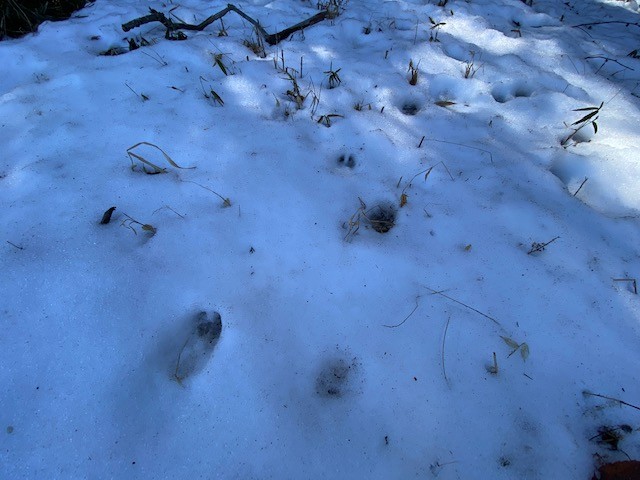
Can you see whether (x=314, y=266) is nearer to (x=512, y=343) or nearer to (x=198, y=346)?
(x=198, y=346)

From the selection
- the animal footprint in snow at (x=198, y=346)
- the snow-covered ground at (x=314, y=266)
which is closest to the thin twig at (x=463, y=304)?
the snow-covered ground at (x=314, y=266)

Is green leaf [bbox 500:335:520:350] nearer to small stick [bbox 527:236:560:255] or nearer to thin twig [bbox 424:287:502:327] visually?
thin twig [bbox 424:287:502:327]

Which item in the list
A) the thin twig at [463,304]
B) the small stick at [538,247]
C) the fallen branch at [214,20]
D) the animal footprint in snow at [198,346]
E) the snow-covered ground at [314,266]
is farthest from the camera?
the fallen branch at [214,20]

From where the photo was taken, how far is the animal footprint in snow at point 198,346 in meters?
1.29

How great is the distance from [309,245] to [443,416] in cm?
84

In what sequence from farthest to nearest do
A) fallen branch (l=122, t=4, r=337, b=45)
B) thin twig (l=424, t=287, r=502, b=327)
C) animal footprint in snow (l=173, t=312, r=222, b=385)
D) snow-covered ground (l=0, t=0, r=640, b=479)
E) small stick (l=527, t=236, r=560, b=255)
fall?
fallen branch (l=122, t=4, r=337, b=45) → small stick (l=527, t=236, r=560, b=255) → thin twig (l=424, t=287, r=502, b=327) → animal footprint in snow (l=173, t=312, r=222, b=385) → snow-covered ground (l=0, t=0, r=640, b=479)

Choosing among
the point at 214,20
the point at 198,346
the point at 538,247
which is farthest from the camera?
the point at 214,20

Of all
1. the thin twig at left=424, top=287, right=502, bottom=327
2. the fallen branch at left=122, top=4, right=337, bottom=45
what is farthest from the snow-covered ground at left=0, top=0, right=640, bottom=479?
the fallen branch at left=122, top=4, right=337, bottom=45

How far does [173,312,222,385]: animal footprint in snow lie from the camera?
4.23 ft

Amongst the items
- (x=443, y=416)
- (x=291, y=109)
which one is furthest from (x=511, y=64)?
(x=443, y=416)

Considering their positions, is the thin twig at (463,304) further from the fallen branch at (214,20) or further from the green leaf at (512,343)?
the fallen branch at (214,20)

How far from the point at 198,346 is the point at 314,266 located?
56 cm

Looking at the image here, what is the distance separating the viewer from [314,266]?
154 cm

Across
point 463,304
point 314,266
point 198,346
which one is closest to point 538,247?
point 463,304
